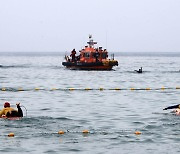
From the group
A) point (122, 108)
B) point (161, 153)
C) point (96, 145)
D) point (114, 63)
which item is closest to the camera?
point (161, 153)

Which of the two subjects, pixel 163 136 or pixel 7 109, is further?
pixel 7 109

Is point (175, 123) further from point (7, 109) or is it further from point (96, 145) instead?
point (7, 109)

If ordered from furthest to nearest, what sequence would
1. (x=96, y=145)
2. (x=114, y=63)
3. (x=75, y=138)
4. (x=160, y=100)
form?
(x=114, y=63) → (x=160, y=100) → (x=75, y=138) → (x=96, y=145)

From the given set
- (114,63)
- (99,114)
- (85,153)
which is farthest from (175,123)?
(114,63)

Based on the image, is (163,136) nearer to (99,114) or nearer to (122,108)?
(99,114)

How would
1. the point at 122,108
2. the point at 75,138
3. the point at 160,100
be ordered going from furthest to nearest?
1. the point at 160,100
2. the point at 122,108
3. the point at 75,138

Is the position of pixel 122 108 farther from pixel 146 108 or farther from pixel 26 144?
pixel 26 144

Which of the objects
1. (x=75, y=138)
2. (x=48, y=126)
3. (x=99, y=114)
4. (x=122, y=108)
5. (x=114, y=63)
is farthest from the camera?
(x=114, y=63)

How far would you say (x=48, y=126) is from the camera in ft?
91.6

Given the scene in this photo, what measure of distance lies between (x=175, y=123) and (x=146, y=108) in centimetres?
938

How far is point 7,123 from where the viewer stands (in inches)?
1125

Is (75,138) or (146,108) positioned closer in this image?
(75,138)

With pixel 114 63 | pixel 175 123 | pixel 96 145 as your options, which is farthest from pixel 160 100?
pixel 114 63

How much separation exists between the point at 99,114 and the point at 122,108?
4210mm
